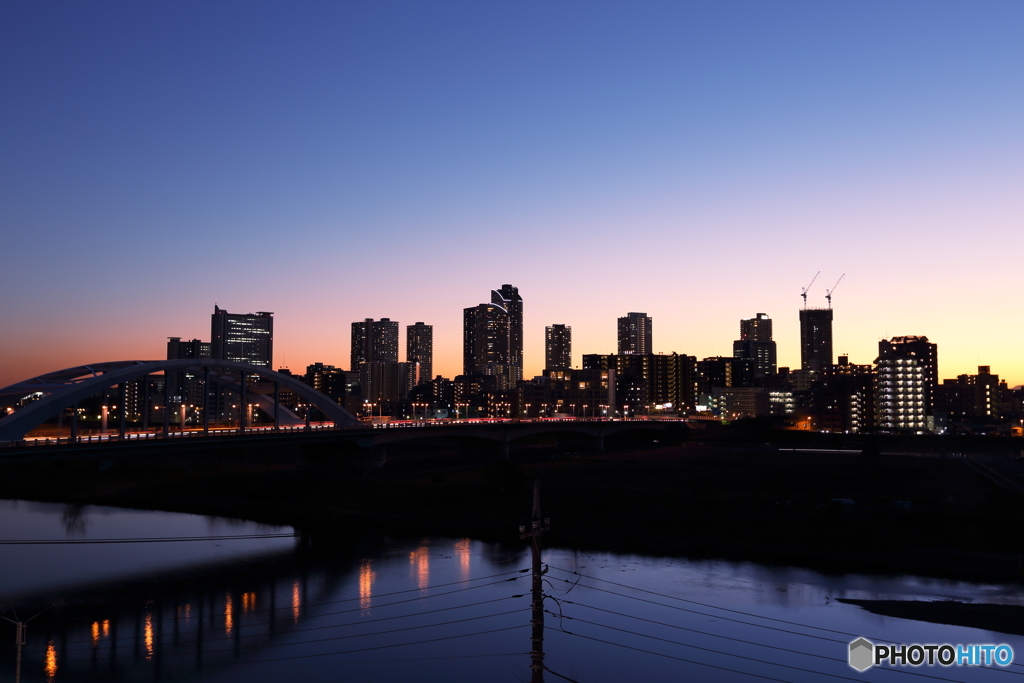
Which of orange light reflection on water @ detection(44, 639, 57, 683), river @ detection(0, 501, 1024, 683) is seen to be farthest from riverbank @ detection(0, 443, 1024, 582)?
orange light reflection on water @ detection(44, 639, 57, 683)

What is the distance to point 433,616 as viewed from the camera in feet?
119

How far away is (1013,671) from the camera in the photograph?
2917 centimetres

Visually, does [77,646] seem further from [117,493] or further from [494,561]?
[117,493]

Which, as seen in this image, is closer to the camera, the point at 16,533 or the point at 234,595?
the point at 234,595

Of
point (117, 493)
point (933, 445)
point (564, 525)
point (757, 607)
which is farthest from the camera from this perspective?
point (933, 445)

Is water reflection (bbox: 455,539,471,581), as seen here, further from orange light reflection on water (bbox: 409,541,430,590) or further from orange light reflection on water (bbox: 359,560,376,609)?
orange light reflection on water (bbox: 359,560,376,609)

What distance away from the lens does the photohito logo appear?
29734mm

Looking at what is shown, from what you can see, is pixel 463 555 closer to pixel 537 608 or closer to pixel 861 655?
pixel 861 655

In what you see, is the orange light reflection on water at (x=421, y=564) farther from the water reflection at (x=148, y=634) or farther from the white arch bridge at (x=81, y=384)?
the white arch bridge at (x=81, y=384)

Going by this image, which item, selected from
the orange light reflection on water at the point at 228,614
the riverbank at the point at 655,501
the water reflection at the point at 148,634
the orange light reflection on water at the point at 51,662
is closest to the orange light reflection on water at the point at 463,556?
the riverbank at the point at 655,501

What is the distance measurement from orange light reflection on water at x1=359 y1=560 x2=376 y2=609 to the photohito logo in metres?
21.8

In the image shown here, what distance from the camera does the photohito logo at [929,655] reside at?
2973cm

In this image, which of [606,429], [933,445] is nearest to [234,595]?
[606,429]

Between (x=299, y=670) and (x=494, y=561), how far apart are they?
19337mm
